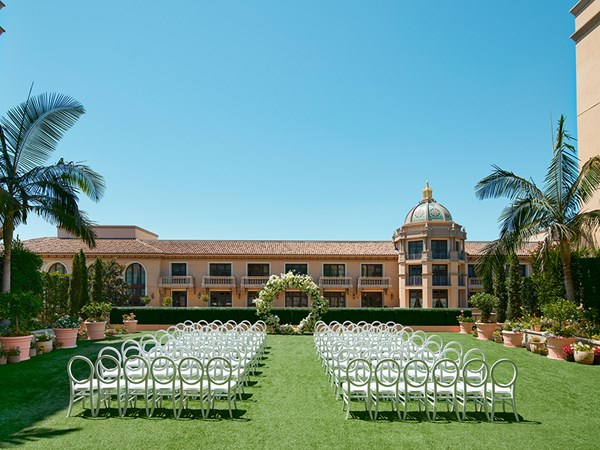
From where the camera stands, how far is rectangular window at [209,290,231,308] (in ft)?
129

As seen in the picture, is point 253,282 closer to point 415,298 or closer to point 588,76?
point 415,298

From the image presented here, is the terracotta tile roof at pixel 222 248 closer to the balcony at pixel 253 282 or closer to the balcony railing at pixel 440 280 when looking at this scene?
the balcony at pixel 253 282

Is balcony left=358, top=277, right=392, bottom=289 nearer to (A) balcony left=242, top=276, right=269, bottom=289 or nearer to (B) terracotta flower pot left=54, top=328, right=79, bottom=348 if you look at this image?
(A) balcony left=242, top=276, right=269, bottom=289

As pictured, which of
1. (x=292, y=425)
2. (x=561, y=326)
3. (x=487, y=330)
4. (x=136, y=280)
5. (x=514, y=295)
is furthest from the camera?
(x=136, y=280)

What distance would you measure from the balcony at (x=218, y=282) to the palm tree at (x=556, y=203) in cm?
2475

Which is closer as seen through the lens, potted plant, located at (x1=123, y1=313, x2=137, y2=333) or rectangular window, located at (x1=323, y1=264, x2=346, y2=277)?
potted plant, located at (x1=123, y1=313, x2=137, y2=333)

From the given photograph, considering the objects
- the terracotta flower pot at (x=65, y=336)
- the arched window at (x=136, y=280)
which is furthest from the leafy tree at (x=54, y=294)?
the arched window at (x=136, y=280)

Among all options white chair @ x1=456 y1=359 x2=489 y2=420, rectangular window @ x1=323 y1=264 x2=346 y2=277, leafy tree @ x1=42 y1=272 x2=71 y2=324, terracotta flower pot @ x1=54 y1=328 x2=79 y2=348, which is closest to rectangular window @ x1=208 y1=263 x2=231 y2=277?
rectangular window @ x1=323 y1=264 x2=346 y2=277

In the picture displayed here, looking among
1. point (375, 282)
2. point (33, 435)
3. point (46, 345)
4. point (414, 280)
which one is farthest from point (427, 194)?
point (33, 435)

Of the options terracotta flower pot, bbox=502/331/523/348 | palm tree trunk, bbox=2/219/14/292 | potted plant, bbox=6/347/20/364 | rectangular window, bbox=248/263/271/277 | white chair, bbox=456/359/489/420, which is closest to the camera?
white chair, bbox=456/359/489/420

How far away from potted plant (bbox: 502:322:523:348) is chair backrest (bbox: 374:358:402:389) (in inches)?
422

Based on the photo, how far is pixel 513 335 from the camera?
18891 mm

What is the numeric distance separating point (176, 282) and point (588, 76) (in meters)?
29.6

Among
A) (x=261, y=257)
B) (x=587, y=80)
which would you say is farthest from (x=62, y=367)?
(x=261, y=257)
